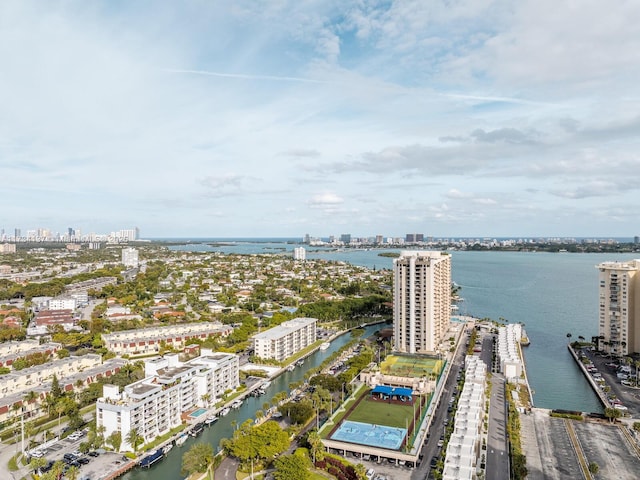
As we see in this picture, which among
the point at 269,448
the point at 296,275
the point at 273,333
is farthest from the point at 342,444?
the point at 296,275

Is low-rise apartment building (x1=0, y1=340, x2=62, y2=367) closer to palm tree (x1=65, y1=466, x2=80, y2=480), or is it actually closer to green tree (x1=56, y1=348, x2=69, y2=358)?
green tree (x1=56, y1=348, x2=69, y2=358)

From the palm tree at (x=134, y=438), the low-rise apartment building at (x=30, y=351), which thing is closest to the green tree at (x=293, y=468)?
the palm tree at (x=134, y=438)

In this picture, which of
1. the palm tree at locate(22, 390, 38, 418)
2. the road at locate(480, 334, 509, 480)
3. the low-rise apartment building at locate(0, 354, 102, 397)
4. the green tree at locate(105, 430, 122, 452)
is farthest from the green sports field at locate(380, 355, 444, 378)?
the low-rise apartment building at locate(0, 354, 102, 397)

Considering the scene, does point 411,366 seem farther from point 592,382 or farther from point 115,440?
point 115,440

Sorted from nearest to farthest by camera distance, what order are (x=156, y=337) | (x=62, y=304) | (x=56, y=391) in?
(x=56, y=391)
(x=156, y=337)
(x=62, y=304)

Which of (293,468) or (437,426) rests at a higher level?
(293,468)

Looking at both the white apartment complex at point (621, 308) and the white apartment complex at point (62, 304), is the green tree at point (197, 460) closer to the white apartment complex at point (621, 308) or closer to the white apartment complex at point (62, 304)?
the white apartment complex at point (621, 308)

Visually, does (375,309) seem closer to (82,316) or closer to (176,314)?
(176,314)

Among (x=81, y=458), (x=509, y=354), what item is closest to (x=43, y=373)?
(x=81, y=458)
